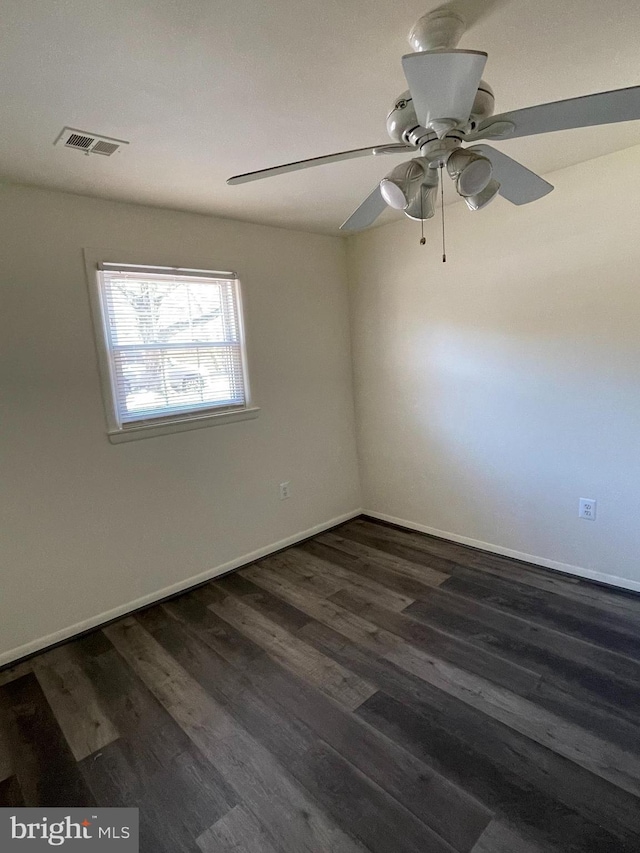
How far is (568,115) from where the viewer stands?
1161 mm

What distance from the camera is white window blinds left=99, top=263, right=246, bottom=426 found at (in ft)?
8.36

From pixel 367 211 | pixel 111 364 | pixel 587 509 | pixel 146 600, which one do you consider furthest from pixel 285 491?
pixel 367 211

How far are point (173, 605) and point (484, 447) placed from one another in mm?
2295

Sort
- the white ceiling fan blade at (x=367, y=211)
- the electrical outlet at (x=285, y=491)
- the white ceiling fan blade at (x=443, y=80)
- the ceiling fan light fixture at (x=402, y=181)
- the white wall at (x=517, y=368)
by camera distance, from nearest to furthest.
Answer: the white ceiling fan blade at (x=443, y=80), the ceiling fan light fixture at (x=402, y=181), the white ceiling fan blade at (x=367, y=211), the white wall at (x=517, y=368), the electrical outlet at (x=285, y=491)

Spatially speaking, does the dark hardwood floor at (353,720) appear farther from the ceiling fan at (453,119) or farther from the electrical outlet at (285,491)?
the ceiling fan at (453,119)

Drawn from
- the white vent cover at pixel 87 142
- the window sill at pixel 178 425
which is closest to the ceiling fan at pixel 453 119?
the white vent cover at pixel 87 142

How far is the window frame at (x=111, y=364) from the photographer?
95.8 inches

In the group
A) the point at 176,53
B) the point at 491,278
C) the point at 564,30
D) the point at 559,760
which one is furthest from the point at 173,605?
the point at 564,30

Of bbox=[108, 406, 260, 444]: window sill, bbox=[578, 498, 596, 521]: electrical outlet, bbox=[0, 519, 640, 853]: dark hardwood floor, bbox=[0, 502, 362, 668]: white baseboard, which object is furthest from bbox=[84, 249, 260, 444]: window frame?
bbox=[578, 498, 596, 521]: electrical outlet

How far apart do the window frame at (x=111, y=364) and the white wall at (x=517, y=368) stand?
127 centimetres

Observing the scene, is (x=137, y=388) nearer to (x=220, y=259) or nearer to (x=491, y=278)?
(x=220, y=259)

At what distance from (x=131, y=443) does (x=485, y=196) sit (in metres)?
2.20

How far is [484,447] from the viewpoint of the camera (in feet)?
10.1

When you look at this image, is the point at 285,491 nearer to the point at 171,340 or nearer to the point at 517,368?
the point at 171,340
